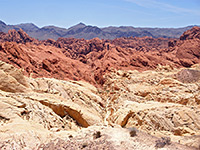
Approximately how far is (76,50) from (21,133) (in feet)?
275

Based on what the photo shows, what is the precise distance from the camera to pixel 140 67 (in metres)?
47.7

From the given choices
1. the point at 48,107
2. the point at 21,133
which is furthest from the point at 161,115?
the point at 21,133

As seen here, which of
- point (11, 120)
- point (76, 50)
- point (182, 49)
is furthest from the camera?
point (76, 50)

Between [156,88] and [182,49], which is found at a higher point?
[182,49]

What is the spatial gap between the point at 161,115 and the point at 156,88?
12.7 meters

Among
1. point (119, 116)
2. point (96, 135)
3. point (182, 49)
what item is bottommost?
point (119, 116)

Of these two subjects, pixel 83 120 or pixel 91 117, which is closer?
pixel 83 120

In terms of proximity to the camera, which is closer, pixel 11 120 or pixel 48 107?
pixel 11 120

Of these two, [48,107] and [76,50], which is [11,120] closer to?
[48,107]

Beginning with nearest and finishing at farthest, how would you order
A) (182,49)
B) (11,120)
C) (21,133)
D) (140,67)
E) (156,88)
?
(21,133) → (11,120) → (156,88) → (140,67) → (182,49)

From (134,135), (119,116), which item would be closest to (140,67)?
(119,116)

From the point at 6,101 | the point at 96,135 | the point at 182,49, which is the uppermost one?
the point at 182,49

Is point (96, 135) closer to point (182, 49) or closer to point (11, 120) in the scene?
point (11, 120)

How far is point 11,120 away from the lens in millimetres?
10047
